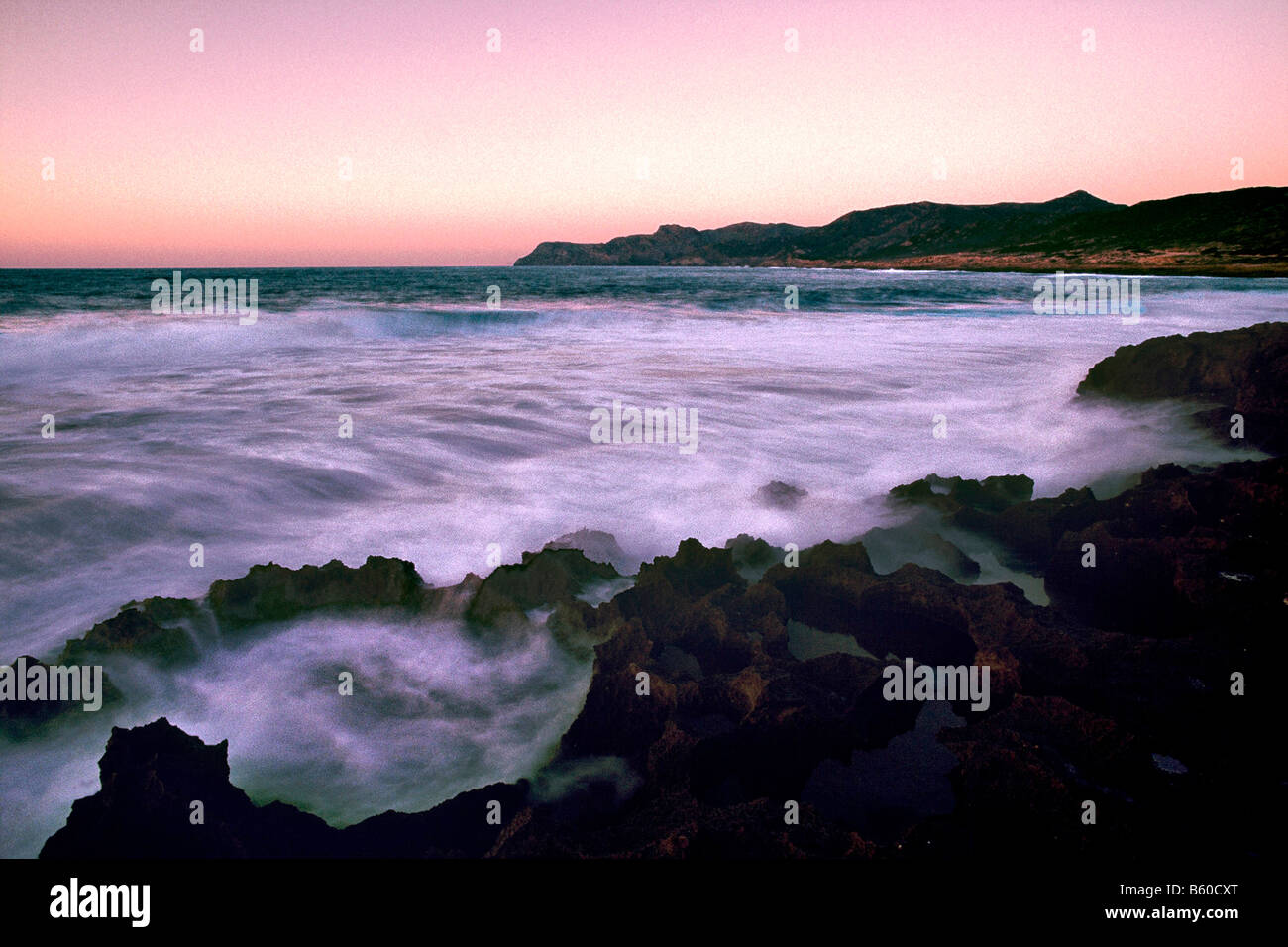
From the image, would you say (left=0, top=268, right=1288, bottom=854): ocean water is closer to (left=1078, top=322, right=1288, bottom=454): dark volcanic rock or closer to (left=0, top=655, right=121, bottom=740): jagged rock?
(left=0, top=655, right=121, bottom=740): jagged rock

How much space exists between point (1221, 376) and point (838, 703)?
24.2ft

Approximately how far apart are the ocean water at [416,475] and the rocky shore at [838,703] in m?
0.23

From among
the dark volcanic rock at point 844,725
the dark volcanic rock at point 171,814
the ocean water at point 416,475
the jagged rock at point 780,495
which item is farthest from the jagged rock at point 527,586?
the jagged rock at point 780,495

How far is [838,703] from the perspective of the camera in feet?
9.36

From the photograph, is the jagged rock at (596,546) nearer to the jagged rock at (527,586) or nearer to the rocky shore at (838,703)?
the rocky shore at (838,703)

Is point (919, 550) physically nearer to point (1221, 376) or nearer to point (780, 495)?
point (780, 495)

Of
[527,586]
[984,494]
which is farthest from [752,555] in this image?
[984,494]

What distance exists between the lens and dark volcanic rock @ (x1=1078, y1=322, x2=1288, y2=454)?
251 inches

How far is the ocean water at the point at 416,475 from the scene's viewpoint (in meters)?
2.93

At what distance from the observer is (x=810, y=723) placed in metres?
2.65

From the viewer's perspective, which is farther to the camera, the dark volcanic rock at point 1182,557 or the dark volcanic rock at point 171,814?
the dark volcanic rock at point 1182,557

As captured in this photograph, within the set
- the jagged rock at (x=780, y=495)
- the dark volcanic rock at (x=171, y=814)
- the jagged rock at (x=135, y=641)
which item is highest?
the jagged rock at (x=780, y=495)

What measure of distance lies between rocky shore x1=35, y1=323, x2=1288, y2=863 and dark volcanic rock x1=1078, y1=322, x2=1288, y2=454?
2646 millimetres

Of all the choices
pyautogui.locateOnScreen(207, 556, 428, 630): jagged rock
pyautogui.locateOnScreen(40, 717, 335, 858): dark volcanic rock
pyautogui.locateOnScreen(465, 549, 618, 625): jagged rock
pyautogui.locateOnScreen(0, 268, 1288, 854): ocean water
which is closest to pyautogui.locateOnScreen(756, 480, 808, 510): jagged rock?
pyautogui.locateOnScreen(0, 268, 1288, 854): ocean water
